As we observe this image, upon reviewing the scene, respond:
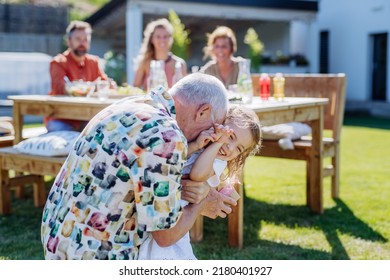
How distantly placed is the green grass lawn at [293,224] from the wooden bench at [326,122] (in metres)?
0.28

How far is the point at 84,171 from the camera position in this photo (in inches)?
72.3

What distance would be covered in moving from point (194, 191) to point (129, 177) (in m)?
0.34

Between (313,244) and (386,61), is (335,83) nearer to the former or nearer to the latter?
(313,244)

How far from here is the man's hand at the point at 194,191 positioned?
2.07m

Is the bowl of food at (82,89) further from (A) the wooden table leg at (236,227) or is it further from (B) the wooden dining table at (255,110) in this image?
(A) the wooden table leg at (236,227)

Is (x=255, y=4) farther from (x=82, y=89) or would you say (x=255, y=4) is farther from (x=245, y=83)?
(x=245, y=83)

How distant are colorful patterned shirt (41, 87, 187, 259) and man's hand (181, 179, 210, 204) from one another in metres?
0.22

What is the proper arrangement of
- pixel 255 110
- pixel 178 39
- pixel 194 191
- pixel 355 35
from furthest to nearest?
1. pixel 355 35
2. pixel 178 39
3. pixel 255 110
4. pixel 194 191

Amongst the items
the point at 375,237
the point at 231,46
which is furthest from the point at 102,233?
the point at 231,46

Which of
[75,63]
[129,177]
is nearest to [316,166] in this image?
[75,63]

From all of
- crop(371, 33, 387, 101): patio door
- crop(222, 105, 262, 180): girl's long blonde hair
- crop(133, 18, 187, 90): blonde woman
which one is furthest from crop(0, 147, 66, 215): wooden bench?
crop(371, 33, 387, 101): patio door

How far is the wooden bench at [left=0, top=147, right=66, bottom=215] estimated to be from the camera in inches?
156

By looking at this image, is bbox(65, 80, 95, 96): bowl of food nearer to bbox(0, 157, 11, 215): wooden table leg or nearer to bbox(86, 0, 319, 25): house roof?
bbox(0, 157, 11, 215): wooden table leg

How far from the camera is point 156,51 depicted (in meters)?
5.85
